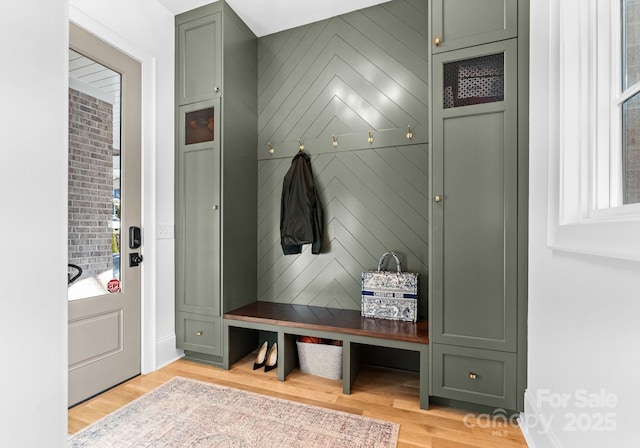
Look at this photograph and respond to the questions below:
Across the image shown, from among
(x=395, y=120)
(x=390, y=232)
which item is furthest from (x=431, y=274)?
(x=395, y=120)

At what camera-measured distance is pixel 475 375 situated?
5.86ft

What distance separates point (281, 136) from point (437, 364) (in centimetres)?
214

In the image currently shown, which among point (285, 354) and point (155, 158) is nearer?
point (285, 354)


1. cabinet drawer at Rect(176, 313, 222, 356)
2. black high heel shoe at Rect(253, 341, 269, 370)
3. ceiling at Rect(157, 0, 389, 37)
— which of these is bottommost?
black high heel shoe at Rect(253, 341, 269, 370)

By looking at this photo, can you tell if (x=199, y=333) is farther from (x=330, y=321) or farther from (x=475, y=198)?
(x=475, y=198)

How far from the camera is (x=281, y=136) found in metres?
2.82

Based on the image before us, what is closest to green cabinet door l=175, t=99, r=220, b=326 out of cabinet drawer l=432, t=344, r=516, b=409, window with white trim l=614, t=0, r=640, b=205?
cabinet drawer l=432, t=344, r=516, b=409

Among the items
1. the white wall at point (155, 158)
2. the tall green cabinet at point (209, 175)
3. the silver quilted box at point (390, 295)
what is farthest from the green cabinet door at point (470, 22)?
the white wall at point (155, 158)

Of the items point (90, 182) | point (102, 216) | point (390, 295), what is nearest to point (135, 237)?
point (102, 216)

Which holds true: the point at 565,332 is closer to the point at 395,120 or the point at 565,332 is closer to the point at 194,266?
the point at 395,120

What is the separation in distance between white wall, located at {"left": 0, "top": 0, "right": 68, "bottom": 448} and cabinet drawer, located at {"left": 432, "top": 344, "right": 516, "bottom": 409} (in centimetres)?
186

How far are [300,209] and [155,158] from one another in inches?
46.6

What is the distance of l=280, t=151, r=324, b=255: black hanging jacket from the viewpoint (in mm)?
2568

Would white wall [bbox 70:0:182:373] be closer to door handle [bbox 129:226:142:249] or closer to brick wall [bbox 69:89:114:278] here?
door handle [bbox 129:226:142:249]
